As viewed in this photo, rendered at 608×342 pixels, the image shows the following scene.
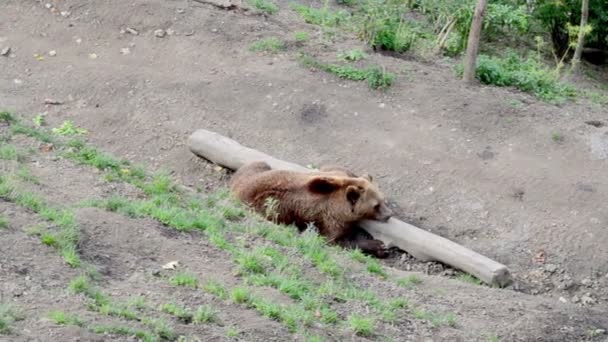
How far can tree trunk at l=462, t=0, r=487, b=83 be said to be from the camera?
12898 millimetres

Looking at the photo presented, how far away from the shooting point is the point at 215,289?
299 inches

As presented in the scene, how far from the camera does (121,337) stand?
21.1 ft

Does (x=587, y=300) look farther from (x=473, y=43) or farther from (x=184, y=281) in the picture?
(x=184, y=281)

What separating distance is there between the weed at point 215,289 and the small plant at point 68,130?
500cm

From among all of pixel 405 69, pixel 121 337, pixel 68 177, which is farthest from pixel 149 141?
pixel 121 337

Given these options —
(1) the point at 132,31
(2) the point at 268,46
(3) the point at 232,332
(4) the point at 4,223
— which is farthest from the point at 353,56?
(3) the point at 232,332

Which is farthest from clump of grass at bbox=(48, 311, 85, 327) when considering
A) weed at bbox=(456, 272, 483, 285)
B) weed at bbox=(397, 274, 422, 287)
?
weed at bbox=(456, 272, 483, 285)

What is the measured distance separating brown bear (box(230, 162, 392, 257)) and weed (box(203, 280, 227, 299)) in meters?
2.95

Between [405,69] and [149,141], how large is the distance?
369 centimetres

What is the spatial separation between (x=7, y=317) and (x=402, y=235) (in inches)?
202

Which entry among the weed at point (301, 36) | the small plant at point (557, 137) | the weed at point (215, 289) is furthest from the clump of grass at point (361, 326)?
the weed at point (301, 36)

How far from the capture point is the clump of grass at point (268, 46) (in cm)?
1391

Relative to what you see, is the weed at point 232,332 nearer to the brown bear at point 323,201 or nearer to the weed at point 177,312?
the weed at point 177,312

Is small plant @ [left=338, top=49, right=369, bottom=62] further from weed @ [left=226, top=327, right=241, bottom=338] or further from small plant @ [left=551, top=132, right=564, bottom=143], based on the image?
weed @ [left=226, top=327, right=241, bottom=338]
